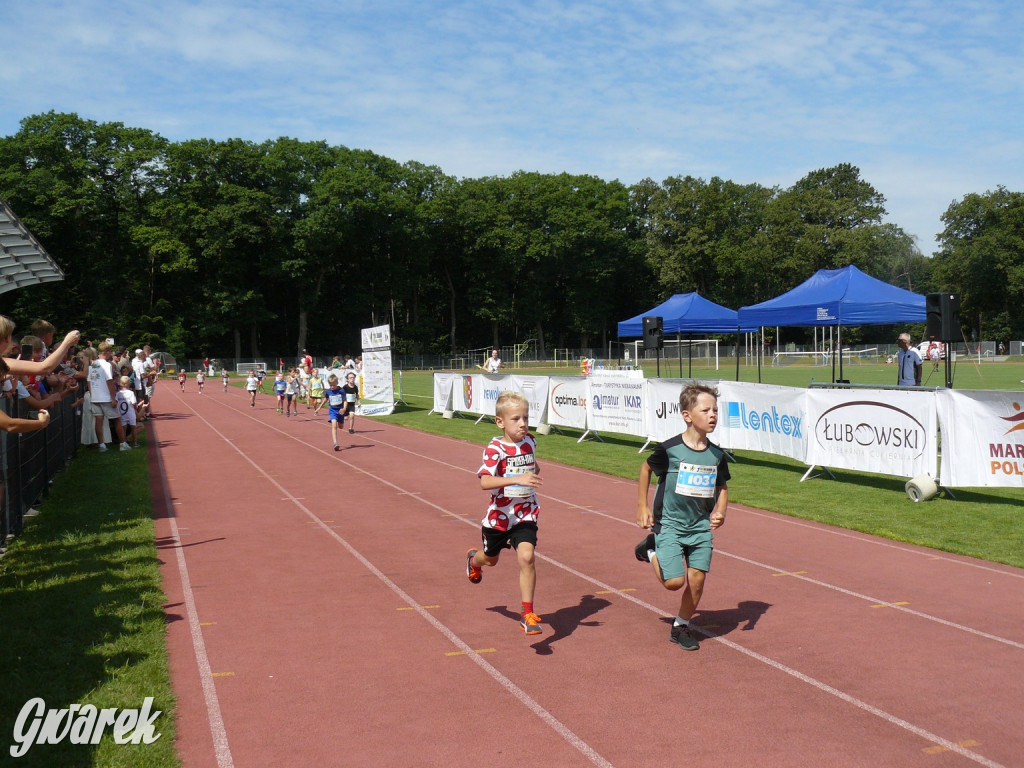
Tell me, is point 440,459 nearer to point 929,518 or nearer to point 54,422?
point 54,422

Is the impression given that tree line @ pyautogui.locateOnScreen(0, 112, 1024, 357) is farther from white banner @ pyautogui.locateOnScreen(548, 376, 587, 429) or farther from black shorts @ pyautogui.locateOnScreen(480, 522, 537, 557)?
black shorts @ pyautogui.locateOnScreen(480, 522, 537, 557)

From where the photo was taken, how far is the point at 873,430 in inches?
478

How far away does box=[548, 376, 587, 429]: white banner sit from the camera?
19766 mm

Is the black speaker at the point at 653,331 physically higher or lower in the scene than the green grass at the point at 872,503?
higher

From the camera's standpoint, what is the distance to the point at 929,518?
34.6ft

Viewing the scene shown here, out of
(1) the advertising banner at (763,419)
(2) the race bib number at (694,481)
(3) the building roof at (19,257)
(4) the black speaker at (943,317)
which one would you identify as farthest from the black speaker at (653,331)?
(2) the race bib number at (694,481)

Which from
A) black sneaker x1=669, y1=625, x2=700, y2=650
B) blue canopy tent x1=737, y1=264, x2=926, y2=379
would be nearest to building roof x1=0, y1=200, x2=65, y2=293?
black sneaker x1=669, y1=625, x2=700, y2=650

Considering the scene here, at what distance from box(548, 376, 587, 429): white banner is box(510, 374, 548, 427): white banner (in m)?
0.22

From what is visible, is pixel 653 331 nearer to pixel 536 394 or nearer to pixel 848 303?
pixel 536 394

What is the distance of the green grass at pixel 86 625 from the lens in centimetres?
461

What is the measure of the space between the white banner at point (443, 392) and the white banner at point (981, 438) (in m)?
17.2

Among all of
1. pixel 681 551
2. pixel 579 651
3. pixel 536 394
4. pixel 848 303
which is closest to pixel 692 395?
pixel 681 551

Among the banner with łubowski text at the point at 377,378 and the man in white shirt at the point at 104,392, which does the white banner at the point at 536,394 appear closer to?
the banner with łubowski text at the point at 377,378

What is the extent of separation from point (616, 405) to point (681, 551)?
12634 millimetres
